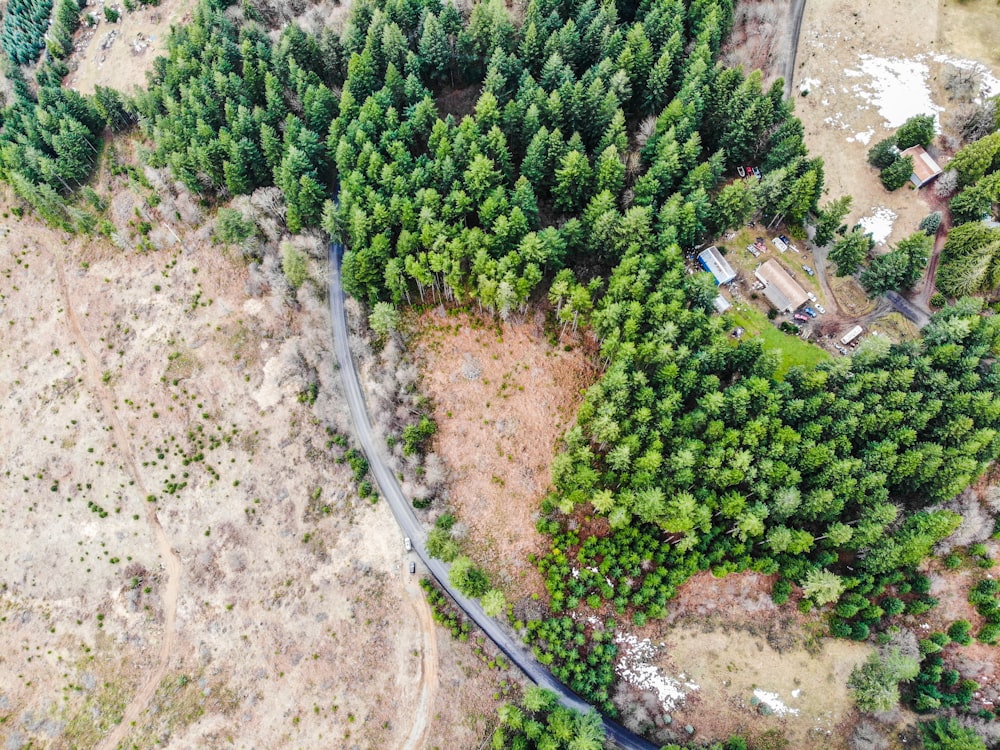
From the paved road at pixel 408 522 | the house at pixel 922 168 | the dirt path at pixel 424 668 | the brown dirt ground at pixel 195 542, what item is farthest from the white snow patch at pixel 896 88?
the dirt path at pixel 424 668

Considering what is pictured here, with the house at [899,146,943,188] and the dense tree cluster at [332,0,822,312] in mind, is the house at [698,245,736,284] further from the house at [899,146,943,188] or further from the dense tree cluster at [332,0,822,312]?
the house at [899,146,943,188]

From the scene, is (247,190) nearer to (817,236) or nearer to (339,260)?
(339,260)

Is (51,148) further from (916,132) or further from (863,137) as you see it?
(916,132)

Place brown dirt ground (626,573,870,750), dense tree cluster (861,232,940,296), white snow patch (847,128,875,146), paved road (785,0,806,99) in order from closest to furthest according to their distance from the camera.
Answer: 1. brown dirt ground (626,573,870,750)
2. dense tree cluster (861,232,940,296)
3. white snow patch (847,128,875,146)
4. paved road (785,0,806,99)

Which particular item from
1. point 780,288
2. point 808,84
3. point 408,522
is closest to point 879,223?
point 780,288

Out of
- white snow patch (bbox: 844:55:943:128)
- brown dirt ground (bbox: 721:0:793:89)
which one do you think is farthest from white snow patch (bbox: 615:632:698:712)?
brown dirt ground (bbox: 721:0:793:89)

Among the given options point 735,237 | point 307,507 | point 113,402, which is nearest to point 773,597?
point 735,237

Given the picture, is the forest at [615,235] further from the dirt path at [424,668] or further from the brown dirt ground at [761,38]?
the brown dirt ground at [761,38]
